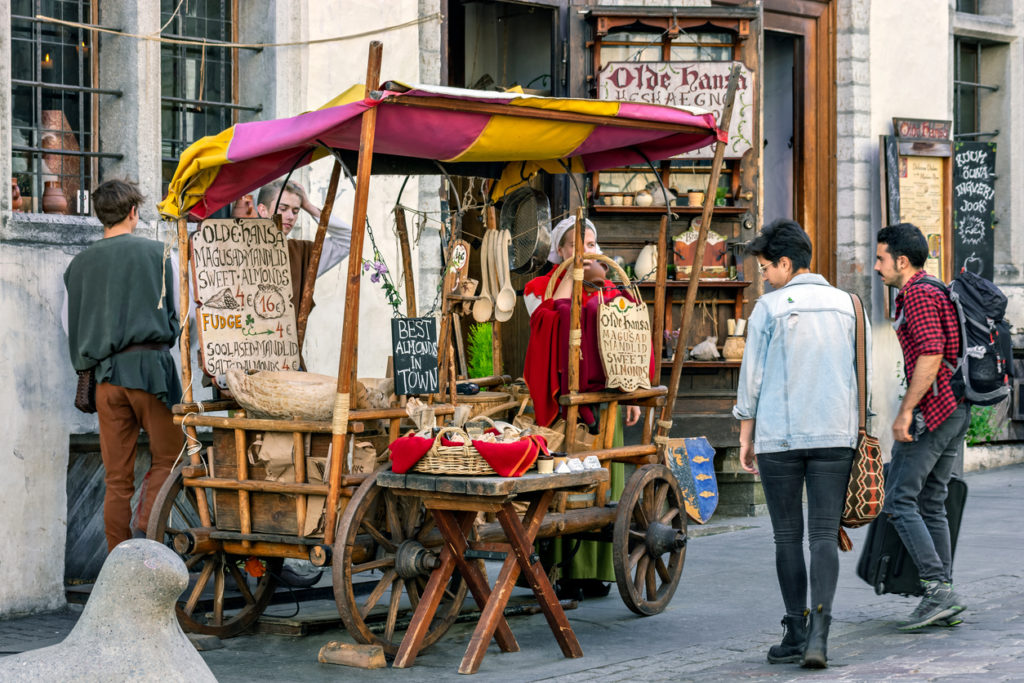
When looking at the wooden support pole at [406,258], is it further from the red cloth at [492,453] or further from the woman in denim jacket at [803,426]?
the woman in denim jacket at [803,426]

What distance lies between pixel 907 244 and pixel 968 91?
721 centimetres

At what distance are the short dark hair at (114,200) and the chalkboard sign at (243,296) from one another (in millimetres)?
413

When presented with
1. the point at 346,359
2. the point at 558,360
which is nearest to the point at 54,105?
the point at 346,359

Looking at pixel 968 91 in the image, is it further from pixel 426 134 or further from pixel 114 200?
pixel 114 200

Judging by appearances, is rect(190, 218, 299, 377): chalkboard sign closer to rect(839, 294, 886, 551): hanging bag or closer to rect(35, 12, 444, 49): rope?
rect(35, 12, 444, 49): rope

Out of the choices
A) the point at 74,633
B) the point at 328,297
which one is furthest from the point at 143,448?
the point at 74,633

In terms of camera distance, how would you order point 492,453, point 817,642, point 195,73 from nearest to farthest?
point 492,453
point 817,642
point 195,73

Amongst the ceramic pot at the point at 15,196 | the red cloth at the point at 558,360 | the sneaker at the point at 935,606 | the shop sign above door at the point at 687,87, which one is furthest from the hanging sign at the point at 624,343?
the shop sign above door at the point at 687,87

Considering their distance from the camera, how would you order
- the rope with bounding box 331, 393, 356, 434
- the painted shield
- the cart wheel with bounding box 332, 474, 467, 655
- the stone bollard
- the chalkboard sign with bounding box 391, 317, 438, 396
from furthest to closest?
the painted shield → the chalkboard sign with bounding box 391, 317, 438, 396 → the rope with bounding box 331, 393, 356, 434 → the cart wheel with bounding box 332, 474, 467, 655 → the stone bollard

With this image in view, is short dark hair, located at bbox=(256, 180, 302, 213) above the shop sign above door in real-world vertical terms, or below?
below

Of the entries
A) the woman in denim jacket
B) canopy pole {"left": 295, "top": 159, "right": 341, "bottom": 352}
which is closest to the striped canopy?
canopy pole {"left": 295, "top": 159, "right": 341, "bottom": 352}

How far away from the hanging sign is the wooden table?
77 cm

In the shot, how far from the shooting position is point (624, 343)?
707 centimetres

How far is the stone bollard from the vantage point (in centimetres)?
299
